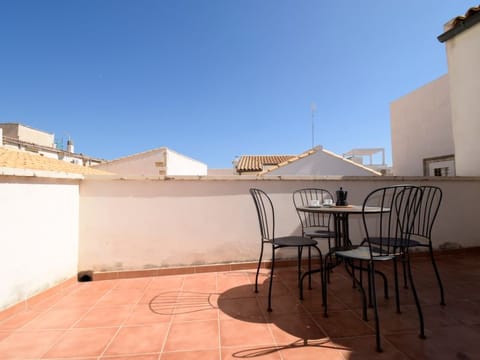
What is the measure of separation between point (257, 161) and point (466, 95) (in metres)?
11.5

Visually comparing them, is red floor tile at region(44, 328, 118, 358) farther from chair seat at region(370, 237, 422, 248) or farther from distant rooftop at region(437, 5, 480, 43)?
distant rooftop at region(437, 5, 480, 43)

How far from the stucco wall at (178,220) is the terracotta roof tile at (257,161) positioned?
402 inches

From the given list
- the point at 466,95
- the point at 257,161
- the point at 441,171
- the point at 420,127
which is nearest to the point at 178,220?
the point at 466,95

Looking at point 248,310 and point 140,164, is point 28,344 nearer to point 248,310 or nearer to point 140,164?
point 248,310

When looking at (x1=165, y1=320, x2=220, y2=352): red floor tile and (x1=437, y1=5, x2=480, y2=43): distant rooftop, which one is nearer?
(x1=165, y1=320, x2=220, y2=352): red floor tile

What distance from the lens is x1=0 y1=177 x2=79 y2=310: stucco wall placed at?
169 centimetres

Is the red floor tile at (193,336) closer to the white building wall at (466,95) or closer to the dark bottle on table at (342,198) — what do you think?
the dark bottle on table at (342,198)

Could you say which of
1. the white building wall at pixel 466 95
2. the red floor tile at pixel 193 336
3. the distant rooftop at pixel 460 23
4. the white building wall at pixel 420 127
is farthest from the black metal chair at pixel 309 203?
the white building wall at pixel 420 127

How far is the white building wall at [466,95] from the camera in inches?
139

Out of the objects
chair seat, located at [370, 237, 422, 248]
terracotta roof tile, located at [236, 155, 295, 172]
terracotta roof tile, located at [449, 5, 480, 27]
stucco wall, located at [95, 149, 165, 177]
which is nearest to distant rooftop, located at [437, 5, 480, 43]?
terracotta roof tile, located at [449, 5, 480, 27]

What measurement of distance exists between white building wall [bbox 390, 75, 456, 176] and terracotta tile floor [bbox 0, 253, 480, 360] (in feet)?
16.0

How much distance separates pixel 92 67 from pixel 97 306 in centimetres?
867

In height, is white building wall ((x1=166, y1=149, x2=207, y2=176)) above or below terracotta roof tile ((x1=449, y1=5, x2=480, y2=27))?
below

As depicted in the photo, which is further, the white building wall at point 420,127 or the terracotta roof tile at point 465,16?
the white building wall at point 420,127
